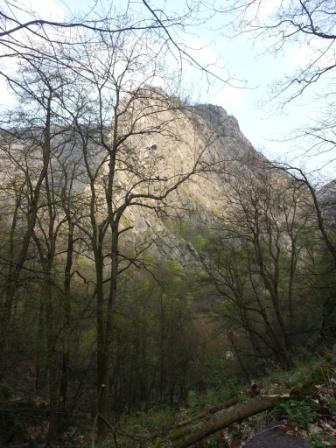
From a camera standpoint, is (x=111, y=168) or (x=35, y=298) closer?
(x=35, y=298)

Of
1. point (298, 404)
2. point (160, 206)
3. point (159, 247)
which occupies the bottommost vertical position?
point (298, 404)

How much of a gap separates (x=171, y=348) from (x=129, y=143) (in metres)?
21.2

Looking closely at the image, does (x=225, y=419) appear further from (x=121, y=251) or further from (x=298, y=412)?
(x=121, y=251)

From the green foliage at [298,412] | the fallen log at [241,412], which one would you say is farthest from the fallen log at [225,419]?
the green foliage at [298,412]

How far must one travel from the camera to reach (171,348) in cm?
2870

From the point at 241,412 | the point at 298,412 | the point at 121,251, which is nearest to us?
the point at 298,412

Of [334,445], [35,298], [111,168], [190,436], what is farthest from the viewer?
[111,168]

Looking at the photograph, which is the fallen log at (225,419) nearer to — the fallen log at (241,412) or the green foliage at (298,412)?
the fallen log at (241,412)

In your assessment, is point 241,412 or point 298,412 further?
point 241,412

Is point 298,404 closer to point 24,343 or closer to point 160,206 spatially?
point 160,206

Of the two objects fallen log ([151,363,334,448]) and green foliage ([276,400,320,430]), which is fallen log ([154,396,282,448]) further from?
green foliage ([276,400,320,430])

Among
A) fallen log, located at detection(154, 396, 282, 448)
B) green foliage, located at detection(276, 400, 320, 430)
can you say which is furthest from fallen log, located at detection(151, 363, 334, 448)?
green foliage, located at detection(276, 400, 320, 430)

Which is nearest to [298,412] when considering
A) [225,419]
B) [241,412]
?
[241,412]

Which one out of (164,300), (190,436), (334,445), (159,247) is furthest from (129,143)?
(164,300)
